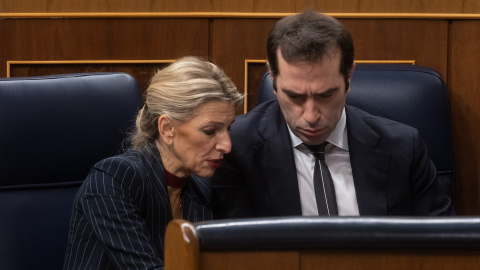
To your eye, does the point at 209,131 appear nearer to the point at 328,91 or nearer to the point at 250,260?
the point at 328,91

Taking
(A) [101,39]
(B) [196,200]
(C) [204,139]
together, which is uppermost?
(A) [101,39]

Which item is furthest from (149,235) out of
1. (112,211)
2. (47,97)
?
(47,97)

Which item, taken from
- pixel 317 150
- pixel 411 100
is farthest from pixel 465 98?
pixel 317 150

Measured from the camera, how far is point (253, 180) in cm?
127

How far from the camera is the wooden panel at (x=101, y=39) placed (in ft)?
5.77

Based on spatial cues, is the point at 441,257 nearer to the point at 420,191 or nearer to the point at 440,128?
the point at 420,191

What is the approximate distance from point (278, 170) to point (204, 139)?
0.13m

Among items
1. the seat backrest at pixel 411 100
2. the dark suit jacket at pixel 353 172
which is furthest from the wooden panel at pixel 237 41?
the dark suit jacket at pixel 353 172

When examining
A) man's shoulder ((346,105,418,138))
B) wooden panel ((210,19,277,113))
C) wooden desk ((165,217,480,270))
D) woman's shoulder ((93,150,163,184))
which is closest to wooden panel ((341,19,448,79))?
wooden panel ((210,19,277,113))

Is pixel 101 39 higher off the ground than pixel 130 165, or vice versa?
pixel 101 39

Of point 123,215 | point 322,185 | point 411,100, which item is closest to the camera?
point 123,215

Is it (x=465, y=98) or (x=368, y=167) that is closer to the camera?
A: (x=368, y=167)

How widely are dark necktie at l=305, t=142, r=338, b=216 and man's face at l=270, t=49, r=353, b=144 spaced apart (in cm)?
5

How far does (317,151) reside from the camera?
4.19ft
